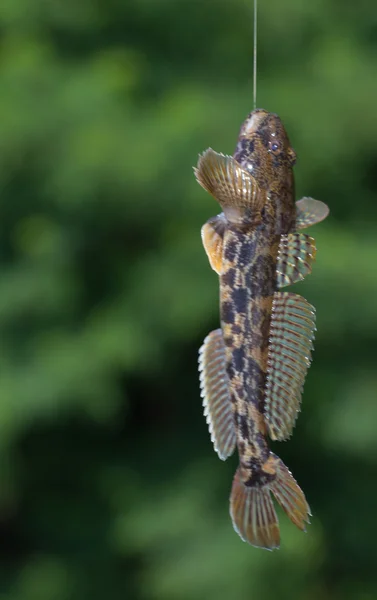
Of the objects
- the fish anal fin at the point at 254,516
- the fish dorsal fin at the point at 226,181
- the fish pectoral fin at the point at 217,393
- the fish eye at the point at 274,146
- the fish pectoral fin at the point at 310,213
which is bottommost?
the fish anal fin at the point at 254,516

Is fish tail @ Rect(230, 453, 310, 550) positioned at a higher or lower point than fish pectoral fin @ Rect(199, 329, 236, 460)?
lower

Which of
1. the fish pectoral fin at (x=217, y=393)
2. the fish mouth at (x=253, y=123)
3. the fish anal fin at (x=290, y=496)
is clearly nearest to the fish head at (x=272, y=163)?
the fish mouth at (x=253, y=123)

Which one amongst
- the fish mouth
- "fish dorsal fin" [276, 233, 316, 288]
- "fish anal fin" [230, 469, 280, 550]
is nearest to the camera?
"fish anal fin" [230, 469, 280, 550]

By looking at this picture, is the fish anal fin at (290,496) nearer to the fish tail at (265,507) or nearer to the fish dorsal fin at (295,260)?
the fish tail at (265,507)

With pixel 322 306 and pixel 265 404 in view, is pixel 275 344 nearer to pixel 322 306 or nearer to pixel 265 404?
pixel 265 404

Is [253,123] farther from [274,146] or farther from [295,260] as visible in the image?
[295,260]

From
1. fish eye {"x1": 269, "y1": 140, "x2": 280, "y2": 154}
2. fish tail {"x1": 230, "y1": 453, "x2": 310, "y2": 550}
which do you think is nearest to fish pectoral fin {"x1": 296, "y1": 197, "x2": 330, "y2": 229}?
fish eye {"x1": 269, "y1": 140, "x2": 280, "y2": 154}

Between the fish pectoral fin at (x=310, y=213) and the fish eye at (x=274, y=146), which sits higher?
the fish eye at (x=274, y=146)

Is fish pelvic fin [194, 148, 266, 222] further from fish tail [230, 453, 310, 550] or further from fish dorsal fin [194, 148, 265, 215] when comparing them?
fish tail [230, 453, 310, 550]
